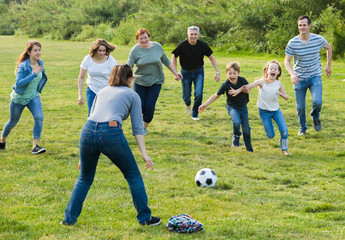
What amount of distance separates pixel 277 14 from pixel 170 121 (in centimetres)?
1806

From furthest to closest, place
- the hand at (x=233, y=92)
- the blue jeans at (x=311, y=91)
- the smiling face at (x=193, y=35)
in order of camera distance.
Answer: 1. the smiling face at (x=193, y=35)
2. the blue jeans at (x=311, y=91)
3. the hand at (x=233, y=92)

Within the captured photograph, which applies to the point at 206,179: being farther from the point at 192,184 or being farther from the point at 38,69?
the point at 38,69

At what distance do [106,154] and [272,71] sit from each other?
168 inches

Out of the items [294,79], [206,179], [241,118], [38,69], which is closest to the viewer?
[206,179]

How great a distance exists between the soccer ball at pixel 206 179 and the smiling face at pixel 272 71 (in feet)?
8.03

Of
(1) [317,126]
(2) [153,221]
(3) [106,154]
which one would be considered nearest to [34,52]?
(3) [106,154]

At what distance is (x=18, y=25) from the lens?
75.4m

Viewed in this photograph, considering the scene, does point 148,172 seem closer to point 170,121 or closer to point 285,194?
point 285,194

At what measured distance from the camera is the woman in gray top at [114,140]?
A: 176 inches

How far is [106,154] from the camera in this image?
4520 millimetres

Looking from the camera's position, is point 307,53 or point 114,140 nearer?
point 114,140

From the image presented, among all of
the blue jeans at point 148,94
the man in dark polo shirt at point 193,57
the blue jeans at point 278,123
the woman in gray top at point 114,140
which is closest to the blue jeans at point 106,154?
the woman in gray top at point 114,140

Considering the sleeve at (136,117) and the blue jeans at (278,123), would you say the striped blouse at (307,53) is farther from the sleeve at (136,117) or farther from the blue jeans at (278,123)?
the sleeve at (136,117)

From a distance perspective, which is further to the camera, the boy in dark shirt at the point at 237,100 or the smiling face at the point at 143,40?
the smiling face at the point at 143,40
